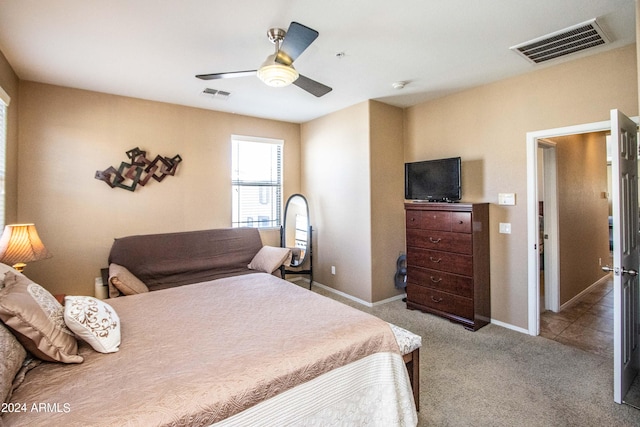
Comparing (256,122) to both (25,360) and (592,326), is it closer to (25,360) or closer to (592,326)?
(25,360)

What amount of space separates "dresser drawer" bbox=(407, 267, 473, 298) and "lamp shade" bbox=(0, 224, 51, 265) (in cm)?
A: 357

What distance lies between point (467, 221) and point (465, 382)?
151cm

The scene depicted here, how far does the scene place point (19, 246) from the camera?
2.31 metres

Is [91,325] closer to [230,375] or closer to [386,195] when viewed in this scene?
[230,375]

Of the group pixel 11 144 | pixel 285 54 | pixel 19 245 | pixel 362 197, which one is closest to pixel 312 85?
pixel 285 54

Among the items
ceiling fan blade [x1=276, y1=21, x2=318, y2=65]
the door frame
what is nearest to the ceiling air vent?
the door frame

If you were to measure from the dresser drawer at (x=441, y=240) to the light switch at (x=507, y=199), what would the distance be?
1.77 feet

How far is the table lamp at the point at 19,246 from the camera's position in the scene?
2.26 m

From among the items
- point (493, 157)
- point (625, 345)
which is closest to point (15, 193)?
point (493, 157)

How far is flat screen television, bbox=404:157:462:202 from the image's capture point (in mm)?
3398

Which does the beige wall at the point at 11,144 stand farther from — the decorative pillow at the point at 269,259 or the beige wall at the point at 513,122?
the beige wall at the point at 513,122

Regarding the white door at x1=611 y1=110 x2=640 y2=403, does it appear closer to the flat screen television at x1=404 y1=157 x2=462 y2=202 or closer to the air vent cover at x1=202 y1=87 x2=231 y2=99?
the flat screen television at x1=404 y1=157 x2=462 y2=202

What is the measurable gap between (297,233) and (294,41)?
3242 mm

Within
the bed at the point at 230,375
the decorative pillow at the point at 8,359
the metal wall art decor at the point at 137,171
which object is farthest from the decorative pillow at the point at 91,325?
the metal wall art decor at the point at 137,171
